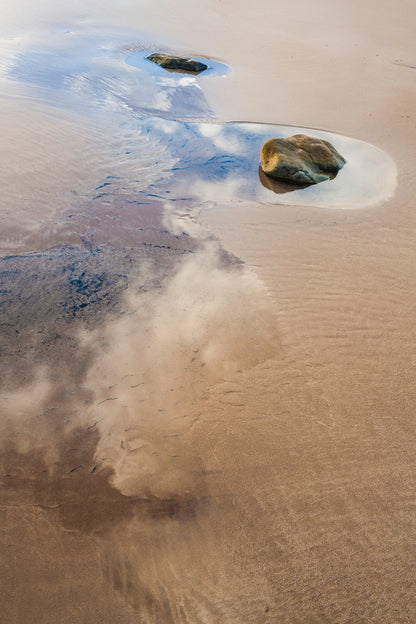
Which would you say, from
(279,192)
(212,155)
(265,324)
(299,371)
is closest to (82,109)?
(212,155)

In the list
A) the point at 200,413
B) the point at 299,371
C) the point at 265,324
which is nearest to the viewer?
the point at 200,413

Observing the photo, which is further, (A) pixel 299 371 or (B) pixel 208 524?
(A) pixel 299 371

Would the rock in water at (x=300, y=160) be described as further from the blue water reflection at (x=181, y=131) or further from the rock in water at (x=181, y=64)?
the rock in water at (x=181, y=64)

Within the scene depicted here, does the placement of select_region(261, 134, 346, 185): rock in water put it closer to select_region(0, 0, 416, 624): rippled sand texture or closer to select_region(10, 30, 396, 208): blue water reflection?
select_region(10, 30, 396, 208): blue water reflection

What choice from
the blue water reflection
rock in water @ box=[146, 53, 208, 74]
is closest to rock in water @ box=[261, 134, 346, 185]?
the blue water reflection

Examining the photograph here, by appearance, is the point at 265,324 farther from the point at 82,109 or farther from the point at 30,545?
the point at 82,109

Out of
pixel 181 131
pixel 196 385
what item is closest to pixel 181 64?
pixel 181 131
